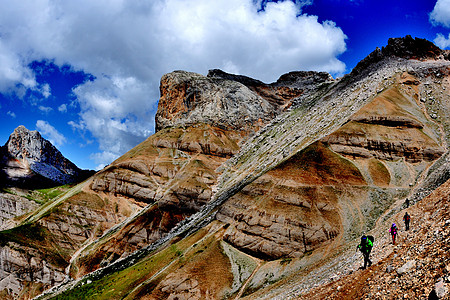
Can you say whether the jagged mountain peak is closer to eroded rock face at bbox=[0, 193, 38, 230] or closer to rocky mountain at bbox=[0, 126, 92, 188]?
eroded rock face at bbox=[0, 193, 38, 230]

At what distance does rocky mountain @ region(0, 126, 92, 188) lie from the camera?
16388cm

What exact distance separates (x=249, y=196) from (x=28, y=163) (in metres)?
177

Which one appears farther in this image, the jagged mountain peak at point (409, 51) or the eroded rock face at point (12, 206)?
the eroded rock face at point (12, 206)

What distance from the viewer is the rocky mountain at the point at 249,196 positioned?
4309cm

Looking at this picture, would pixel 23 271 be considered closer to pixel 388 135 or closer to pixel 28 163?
pixel 388 135

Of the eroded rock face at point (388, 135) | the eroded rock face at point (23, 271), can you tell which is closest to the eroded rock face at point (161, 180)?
the eroded rock face at point (23, 271)

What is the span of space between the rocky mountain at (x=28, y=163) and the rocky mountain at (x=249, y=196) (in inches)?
3642

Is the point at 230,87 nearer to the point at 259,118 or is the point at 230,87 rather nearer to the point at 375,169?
the point at 259,118

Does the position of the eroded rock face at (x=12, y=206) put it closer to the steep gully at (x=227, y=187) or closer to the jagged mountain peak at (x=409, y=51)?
the steep gully at (x=227, y=187)

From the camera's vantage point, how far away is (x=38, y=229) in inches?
3238

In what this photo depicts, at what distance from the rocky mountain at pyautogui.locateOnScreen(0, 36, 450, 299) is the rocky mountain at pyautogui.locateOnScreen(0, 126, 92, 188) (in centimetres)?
9251

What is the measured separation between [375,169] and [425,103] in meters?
29.0

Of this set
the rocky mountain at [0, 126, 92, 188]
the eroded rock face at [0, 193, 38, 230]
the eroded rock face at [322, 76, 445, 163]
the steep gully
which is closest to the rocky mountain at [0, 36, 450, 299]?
the eroded rock face at [322, 76, 445, 163]

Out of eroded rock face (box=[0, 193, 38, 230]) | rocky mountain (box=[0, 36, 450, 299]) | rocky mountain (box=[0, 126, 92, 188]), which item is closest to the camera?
rocky mountain (box=[0, 36, 450, 299])
